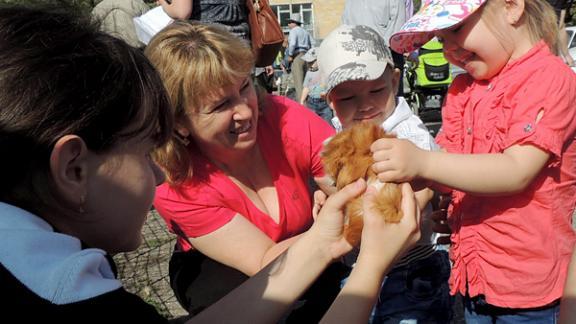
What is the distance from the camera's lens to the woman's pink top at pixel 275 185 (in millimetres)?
2053

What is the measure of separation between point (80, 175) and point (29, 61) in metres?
0.23

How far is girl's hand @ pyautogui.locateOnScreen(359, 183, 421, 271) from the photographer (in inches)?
54.6

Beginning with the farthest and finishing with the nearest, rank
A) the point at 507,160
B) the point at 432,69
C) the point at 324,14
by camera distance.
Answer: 1. the point at 324,14
2. the point at 432,69
3. the point at 507,160

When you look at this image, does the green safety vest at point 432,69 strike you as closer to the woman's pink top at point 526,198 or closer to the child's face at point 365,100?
the child's face at point 365,100

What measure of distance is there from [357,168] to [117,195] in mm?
615

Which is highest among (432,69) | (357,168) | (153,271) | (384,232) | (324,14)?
(357,168)

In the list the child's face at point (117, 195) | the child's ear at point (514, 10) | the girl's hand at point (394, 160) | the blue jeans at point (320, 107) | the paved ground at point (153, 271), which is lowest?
the blue jeans at point (320, 107)

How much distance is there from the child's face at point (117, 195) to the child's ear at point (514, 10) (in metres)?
1.11

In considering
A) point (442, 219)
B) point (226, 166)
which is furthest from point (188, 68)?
point (442, 219)

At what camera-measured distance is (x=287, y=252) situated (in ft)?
5.85

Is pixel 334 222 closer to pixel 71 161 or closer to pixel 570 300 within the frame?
pixel 570 300

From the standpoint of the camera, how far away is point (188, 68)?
76.0 inches

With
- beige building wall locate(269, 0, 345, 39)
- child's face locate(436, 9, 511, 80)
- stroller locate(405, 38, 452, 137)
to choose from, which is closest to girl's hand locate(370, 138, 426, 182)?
child's face locate(436, 9, 511, 80)

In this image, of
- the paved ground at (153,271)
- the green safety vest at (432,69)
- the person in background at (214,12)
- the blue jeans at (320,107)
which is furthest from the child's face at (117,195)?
the green safety vest at (432,69)
